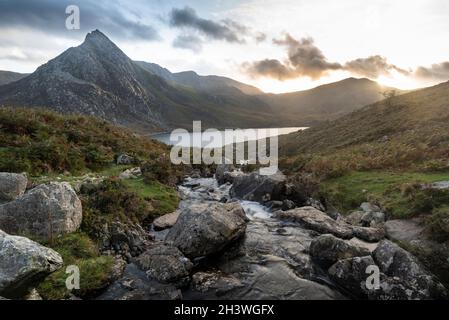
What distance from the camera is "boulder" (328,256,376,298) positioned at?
12.8 m

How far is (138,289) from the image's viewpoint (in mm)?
12961

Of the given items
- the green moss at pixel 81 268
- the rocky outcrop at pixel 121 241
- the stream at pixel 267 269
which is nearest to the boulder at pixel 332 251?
the stream at pixel 267 269

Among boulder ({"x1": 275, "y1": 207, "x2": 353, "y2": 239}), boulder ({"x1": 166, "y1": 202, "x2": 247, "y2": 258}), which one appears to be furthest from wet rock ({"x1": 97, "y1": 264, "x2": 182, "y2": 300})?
boulder ({"x1": 275, "y1": 207, "x2": 353, "y2": 239})

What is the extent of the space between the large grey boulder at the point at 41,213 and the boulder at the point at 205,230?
4.79m

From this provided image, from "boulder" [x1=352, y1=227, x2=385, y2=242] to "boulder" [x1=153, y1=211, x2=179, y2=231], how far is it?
10.1m

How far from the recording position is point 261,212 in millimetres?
24375

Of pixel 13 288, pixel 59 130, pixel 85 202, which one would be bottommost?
pixel 13 288

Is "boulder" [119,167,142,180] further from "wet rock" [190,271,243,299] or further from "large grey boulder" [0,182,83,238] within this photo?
"wet rock" [190,271,243,299]

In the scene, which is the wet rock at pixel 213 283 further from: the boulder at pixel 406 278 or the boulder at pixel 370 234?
the boulder at pixel 370 234

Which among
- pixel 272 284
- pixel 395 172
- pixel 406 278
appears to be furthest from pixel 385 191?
pixel 272 284
